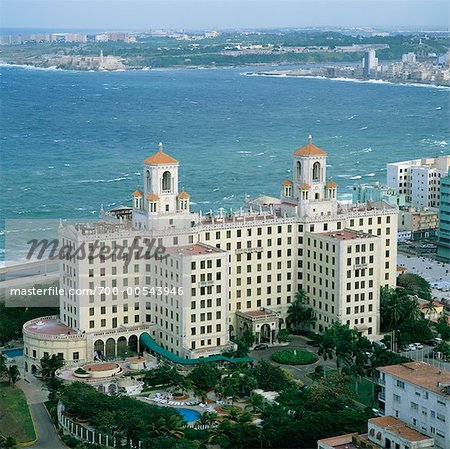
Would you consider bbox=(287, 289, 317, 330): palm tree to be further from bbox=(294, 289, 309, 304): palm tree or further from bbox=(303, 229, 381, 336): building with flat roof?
bbox=(303, 229, 381, 336): building with flat roof

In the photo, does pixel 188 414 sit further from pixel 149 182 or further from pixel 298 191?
pixel 298 191

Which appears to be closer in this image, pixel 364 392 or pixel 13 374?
pixel 364 392

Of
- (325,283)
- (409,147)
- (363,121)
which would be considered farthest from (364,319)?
(363,121)

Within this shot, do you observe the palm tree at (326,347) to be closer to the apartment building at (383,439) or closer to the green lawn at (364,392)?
the green lawn at (364,392)

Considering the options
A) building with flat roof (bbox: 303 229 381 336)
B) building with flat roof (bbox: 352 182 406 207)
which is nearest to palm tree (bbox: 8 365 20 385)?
building with flat roof (bbox: 303 229 381 336)

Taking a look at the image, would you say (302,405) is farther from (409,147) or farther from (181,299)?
(409,147)

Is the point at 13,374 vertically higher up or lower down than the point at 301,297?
lower down

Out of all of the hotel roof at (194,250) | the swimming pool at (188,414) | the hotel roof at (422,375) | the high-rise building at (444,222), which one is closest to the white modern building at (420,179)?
the high-rise building at (444,222)

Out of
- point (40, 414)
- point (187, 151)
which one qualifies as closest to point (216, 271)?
point (40, 414)
